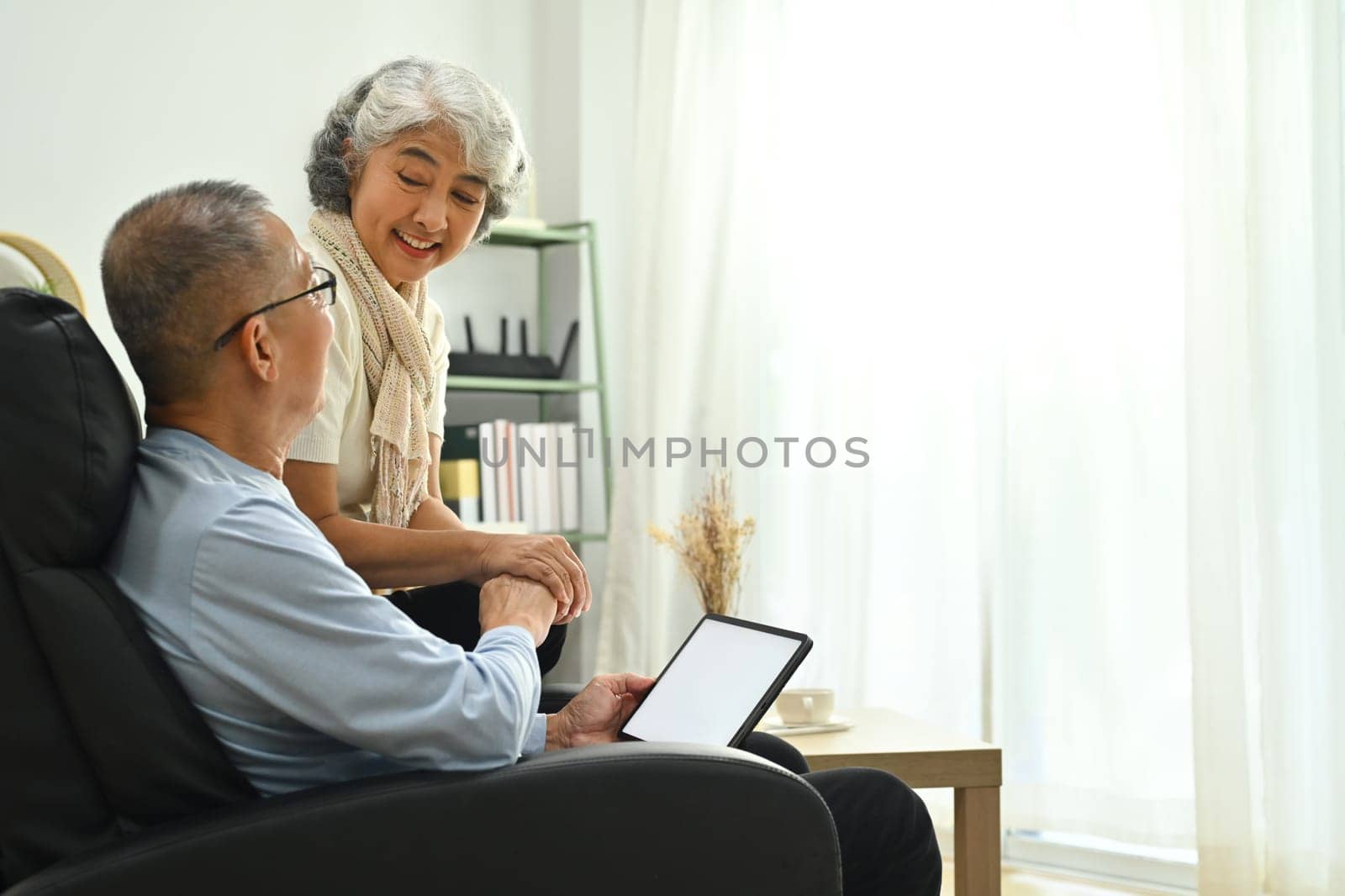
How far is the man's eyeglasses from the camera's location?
1.24 metres

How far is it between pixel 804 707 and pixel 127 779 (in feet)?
5.42

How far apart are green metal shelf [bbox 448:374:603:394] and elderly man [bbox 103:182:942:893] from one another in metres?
2.35

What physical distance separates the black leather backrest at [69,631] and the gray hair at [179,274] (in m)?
0.08

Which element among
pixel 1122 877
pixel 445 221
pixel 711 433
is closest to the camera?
pixel 445 221

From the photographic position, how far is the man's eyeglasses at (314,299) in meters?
1.24

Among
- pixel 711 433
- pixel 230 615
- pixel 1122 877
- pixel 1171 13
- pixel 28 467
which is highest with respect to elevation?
pixel 1171 13

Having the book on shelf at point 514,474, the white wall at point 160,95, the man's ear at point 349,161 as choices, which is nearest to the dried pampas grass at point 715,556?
the book on shelf at point 514,474

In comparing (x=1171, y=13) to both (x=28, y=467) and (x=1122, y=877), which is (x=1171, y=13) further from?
(x=28, y=467)

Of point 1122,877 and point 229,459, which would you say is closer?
point 229,459

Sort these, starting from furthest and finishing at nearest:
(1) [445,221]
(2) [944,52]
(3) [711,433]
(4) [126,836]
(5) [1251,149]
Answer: (3) [711,433] < (2) [944,52] < (5) [1251,149] < (1) [445,221] < (4) [126,836]

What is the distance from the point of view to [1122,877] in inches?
122

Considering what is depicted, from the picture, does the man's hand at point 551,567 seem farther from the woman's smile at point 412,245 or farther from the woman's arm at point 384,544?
the woman's smile at point 412,245

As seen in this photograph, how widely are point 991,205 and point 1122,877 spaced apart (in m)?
1.59

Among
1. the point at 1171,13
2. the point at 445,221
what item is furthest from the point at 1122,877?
the point at 445,221
